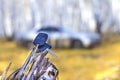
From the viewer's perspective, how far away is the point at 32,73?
3219mm

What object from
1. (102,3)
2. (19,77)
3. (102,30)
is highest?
(19,77)

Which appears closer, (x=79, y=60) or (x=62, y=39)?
(x=79, y=60)

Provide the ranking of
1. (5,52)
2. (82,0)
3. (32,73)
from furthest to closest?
(82,0), (5,52), (32,73)

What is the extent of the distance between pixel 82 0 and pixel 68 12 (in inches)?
59.5

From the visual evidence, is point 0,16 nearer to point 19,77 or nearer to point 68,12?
point 68,12

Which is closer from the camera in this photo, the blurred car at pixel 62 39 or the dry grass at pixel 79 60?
the dry grass at pixel 79 60

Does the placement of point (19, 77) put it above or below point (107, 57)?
above

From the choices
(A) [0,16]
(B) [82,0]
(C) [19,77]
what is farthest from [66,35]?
(C) [19,77]

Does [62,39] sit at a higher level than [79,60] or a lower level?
higher

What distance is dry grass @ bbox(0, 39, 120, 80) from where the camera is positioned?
15.0m

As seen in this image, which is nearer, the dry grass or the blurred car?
the dry grass

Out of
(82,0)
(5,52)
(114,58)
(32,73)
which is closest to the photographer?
(32,73)

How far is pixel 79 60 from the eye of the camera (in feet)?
62.7

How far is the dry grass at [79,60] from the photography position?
49.3 feet
